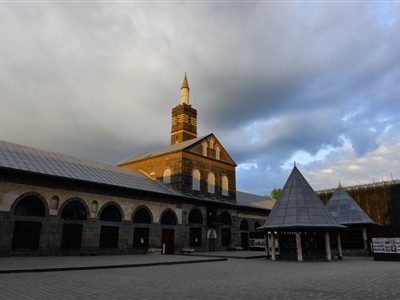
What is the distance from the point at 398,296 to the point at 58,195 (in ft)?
62.3

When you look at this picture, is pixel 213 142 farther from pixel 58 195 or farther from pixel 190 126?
pixel 58 195

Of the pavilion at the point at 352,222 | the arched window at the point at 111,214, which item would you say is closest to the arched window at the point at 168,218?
the arched window at the point at 111,214

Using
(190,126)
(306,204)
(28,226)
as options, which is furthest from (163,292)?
(190,126)

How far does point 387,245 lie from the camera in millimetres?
20281

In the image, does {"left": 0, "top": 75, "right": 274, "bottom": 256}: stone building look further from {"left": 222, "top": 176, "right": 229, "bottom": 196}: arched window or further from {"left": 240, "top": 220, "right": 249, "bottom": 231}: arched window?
{"left": 240, "top": 220, "right": 249, "bottom": 231}: arched window

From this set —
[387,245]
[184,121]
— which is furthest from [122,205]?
[184,121]

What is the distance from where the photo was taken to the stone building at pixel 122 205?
1881cm

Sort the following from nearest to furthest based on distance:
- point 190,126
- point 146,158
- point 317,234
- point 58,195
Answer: point 58,195, point 317,234, point 146,158, point 190,126

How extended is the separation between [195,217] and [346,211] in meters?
13.7

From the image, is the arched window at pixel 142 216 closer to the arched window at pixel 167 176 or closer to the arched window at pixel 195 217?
the arched window at pixel 195 217

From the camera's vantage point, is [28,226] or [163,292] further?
[28,226]

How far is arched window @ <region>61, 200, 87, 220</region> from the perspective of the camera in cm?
2053

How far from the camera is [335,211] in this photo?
2847 cm

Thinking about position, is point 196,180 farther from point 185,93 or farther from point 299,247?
point 185,93
